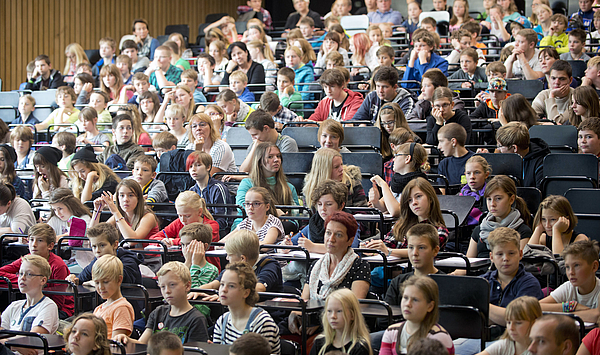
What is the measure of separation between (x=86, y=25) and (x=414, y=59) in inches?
277

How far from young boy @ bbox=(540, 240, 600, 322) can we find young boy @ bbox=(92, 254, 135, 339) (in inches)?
93.5

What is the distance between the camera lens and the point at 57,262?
5.01 metres

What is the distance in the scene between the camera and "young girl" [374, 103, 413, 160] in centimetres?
653

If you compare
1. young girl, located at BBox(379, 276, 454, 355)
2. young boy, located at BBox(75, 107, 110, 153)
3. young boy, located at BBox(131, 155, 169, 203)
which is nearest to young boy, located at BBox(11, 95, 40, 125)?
young boy, located at BBox(75, 107, 110, 153)

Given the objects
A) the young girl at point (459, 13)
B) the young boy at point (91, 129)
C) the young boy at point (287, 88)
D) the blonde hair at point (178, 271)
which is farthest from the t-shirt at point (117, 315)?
the young girl at point (459, 13)

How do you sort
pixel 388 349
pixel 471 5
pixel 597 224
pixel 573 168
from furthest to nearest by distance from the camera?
pixel 471 5
pixel 573 168
pixel 597 224
pixel 388 349

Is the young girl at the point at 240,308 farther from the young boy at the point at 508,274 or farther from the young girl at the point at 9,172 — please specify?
the young girl at the point at 9,172

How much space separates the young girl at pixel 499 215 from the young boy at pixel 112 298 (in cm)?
233

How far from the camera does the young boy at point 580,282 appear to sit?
3.82 metres

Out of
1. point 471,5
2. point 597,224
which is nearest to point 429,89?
point 597,224

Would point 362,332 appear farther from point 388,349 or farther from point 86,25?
point 86,25

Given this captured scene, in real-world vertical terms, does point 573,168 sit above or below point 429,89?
below

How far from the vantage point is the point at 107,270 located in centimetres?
425

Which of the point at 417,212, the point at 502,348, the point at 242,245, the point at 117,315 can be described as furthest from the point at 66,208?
the point at 502,348
